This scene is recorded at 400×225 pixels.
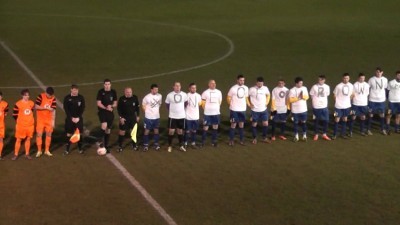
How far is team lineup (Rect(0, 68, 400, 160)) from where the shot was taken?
1653 centimetres

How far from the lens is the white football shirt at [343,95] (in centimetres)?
1848

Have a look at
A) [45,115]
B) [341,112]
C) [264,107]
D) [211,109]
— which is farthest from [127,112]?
[341,112]

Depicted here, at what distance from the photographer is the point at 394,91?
62.6 feet

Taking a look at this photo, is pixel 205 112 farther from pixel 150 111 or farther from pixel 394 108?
pixel 394 108

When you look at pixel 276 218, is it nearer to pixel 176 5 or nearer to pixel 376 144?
pixel 376 144

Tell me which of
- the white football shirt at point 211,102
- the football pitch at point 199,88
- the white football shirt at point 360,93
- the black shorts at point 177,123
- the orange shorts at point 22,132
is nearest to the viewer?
the football pitch at point 199,88

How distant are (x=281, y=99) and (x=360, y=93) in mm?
2599

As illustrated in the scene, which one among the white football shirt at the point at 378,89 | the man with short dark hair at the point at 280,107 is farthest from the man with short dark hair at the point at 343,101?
the man with short dark hair at the point at 280,107

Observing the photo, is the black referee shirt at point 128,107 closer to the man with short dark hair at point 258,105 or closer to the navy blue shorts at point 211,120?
the navy blue shorts at point 211,120

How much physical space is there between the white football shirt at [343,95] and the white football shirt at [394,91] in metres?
1.49

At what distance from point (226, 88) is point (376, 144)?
881 centimetres

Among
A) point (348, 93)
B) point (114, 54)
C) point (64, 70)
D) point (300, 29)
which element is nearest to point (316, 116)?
point (348, 93)

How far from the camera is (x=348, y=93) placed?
18.5m

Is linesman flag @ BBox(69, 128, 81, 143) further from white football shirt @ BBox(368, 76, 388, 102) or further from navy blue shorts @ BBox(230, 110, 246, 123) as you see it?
white football shirt @ BBox(368, 76, 388, 102)
